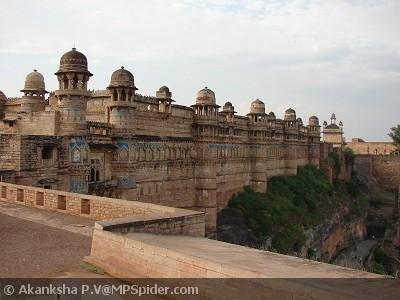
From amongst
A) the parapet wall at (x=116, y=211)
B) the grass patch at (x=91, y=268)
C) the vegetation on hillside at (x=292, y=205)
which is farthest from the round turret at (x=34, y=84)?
the grass patch at (x=91, y=268)

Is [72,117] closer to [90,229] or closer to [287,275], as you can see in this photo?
[90,229]

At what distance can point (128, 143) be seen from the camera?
19812 millimetres

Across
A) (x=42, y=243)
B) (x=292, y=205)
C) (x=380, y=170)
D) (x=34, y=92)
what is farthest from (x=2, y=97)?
(x=380, y=170)

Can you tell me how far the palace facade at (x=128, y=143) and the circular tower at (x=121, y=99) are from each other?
0.14 ft

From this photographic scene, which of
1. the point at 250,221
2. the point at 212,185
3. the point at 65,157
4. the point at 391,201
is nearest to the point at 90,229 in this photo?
the point at 65,157

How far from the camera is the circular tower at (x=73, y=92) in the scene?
17344 millimetres

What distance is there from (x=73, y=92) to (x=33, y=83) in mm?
11467

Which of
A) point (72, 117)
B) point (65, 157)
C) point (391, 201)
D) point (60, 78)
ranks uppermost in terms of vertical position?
point (60, 78)

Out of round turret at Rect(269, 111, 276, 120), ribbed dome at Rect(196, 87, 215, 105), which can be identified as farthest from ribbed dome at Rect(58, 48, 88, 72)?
round turret at Rect(269, 111, 276, 120)

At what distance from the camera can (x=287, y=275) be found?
17.4 ft

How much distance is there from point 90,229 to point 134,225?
264cm

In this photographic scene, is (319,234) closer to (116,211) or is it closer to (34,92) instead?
(34,92)

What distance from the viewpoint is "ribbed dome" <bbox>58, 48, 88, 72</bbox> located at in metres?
17.8

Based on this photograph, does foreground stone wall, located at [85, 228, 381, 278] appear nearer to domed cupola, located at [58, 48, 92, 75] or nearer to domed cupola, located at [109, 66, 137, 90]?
domed cupola, located at [58, 48, 92, 75]
